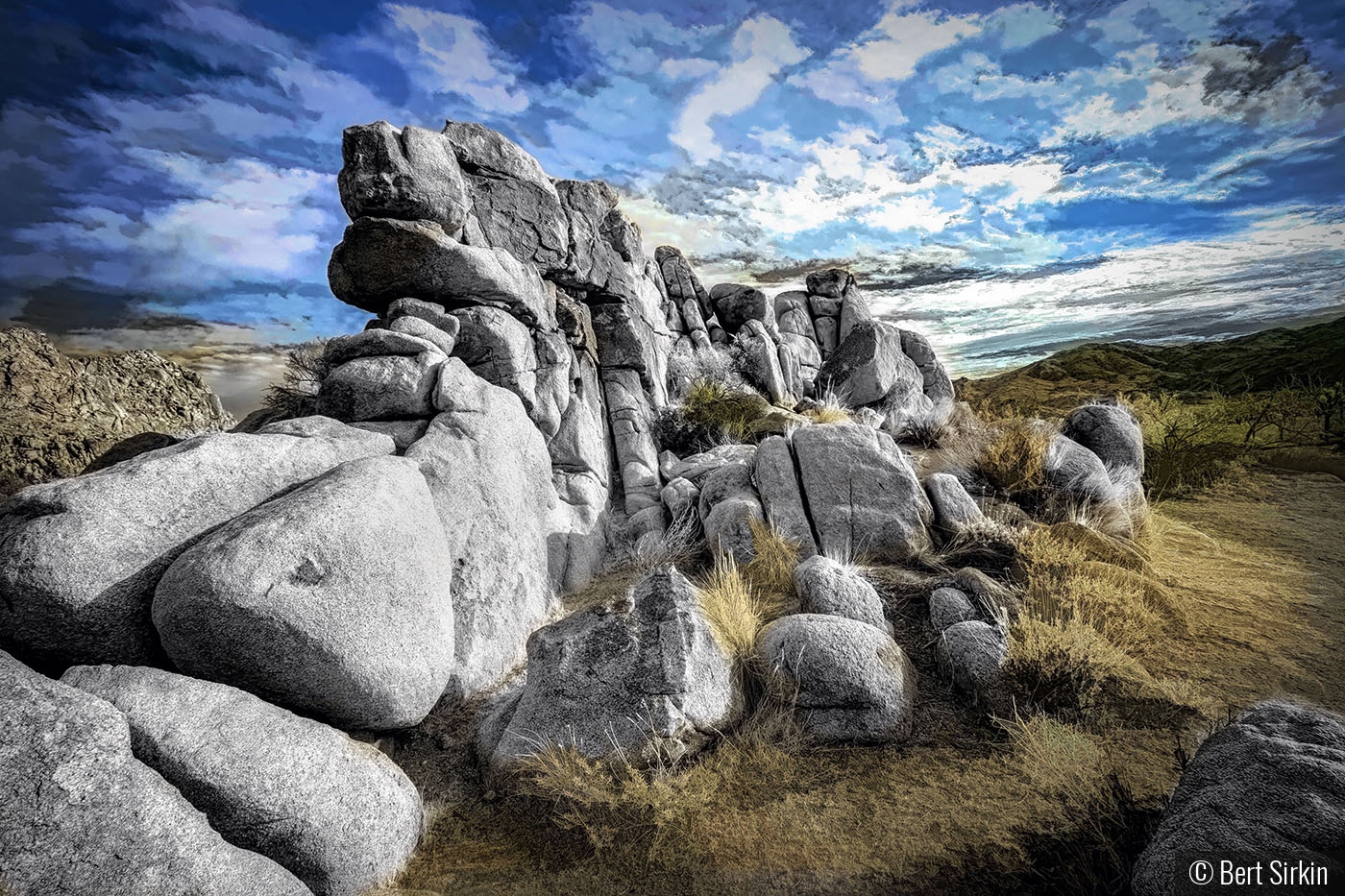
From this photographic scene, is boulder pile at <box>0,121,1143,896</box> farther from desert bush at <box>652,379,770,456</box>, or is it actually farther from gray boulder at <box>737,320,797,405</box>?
gray boulder at <box>737,320,797,405</box>

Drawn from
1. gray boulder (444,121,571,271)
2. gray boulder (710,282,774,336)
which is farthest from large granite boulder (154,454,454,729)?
gray boulder (710,282,774,336)

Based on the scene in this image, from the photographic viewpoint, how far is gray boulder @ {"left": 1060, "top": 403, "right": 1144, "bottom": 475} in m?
10.2

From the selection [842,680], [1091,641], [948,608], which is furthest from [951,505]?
[842,680]

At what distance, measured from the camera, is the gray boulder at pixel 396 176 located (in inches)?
328

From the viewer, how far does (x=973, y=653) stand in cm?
540

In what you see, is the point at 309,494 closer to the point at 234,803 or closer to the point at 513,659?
the point at 234,803

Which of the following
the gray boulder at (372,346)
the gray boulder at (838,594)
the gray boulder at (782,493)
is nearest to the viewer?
the gray boulder at (838,594)

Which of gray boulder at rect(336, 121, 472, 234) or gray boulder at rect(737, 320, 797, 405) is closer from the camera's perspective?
gray boulder at rect(336, 121, 472, 234)

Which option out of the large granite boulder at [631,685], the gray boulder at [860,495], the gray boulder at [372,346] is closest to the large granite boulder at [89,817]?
the large granite boulder at [631,685]

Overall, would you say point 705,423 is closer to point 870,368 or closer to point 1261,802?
point 870,368

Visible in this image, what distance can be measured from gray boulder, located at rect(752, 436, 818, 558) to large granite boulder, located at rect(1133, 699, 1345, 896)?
17.2ft

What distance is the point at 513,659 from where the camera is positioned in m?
6.48

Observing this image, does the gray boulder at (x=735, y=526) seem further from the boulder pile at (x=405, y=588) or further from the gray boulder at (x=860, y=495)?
the gray boulder at (x=860, y=495)

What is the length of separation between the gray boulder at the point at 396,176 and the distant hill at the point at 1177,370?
47.2 feet
